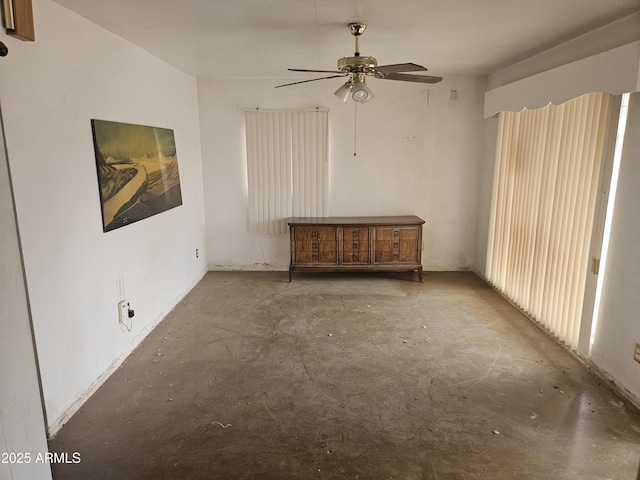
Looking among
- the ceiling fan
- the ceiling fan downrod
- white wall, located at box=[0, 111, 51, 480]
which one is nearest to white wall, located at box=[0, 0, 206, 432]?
white wall, located at box=[0, 111, 51, 480]

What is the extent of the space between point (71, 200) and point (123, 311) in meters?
1.10

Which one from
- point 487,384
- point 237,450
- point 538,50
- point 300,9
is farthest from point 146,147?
point 538,50

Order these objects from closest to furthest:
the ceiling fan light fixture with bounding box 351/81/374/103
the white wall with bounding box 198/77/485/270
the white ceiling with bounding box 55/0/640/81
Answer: the white ceiling with bounding box 55/0/640/81 < the ceiling fan light fixture with bounding box 351/81/374/103 < the white wall with bounding box 198/77/485/270

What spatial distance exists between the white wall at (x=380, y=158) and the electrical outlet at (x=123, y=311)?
8.13ft

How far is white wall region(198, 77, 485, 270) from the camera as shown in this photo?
17.9ft

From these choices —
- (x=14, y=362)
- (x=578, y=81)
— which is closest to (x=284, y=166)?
(x=578, y=81)

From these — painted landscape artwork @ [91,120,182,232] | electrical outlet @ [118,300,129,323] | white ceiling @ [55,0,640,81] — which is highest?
white ceiling @ [55,0,640,81]

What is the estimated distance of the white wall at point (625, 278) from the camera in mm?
2775

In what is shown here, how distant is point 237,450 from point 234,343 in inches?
54.9

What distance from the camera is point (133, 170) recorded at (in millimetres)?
3551

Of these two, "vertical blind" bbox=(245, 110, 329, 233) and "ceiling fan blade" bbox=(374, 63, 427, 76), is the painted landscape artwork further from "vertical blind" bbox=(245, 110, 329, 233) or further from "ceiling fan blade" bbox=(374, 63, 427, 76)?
"ceiling fan blade" bbox=(374, 63, 427, 76)

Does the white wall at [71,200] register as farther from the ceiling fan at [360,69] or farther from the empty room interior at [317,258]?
the ceiling fan at [360,69]

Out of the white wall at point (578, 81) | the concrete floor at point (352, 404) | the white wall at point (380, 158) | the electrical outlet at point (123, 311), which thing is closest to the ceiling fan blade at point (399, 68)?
the white wall at point (578, 81)

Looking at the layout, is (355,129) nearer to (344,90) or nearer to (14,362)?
(344,90)
